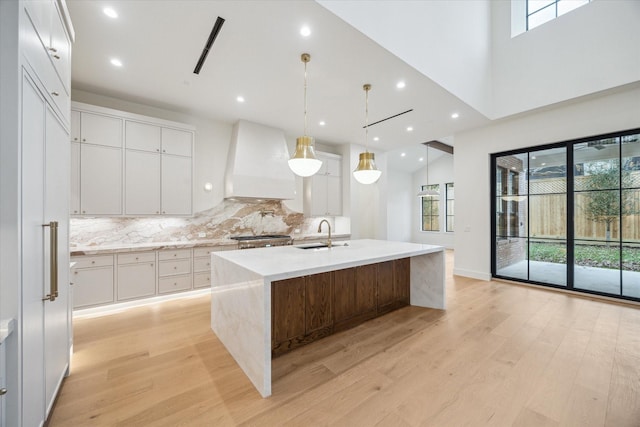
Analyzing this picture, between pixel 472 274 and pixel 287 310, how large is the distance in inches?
171

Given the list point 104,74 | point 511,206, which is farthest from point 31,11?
point 511,206

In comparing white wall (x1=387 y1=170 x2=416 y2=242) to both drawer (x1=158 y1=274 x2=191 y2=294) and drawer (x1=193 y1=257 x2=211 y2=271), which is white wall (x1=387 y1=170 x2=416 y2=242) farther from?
drawer (x1=158 y1=274 x2=191 y2=294)

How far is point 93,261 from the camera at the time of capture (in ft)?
10.6

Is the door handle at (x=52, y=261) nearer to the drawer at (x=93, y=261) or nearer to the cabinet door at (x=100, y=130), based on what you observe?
the drawer at (x=93, y=261)

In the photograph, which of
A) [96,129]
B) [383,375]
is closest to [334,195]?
[96,129]

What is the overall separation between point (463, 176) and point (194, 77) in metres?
5.11

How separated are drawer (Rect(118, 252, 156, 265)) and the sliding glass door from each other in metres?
5.86

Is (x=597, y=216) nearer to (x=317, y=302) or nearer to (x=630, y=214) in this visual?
(x=630, y=214)

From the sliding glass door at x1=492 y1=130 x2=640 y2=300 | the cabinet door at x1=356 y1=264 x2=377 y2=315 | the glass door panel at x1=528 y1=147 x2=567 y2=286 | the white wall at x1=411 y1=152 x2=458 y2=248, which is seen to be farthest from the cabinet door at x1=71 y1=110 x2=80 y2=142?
the white wall at x1=411 y1=152 x2=458 y2=248

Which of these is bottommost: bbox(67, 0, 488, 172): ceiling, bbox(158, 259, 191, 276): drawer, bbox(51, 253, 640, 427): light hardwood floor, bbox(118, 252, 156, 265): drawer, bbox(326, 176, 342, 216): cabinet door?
bbox(51, 253, 640, 427): light hardwood floor

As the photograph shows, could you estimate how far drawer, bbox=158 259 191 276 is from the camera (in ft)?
12.2

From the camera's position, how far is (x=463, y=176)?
5305mm

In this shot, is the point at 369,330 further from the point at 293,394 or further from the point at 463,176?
the point at 463,176

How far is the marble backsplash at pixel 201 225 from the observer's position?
12.2 feet
